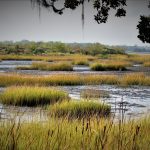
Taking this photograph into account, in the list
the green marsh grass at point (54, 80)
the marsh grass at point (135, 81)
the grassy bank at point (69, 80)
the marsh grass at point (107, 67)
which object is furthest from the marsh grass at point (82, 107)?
the marsh grass at point (107, 67)

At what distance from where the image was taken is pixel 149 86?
21375 mm

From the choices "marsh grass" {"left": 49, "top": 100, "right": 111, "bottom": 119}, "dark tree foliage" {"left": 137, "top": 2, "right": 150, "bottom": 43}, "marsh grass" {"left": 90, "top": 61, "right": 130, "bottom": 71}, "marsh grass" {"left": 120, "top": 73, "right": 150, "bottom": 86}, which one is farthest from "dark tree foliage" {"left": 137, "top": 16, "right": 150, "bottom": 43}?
"marsh grass" {"left": 90, "top": 61, "right": 130, "bottom": 71}

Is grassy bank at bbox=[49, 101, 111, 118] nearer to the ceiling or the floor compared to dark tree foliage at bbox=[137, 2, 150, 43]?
nearer to the floor

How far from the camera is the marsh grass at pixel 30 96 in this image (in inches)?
516

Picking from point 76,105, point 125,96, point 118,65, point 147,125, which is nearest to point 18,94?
point 76,105

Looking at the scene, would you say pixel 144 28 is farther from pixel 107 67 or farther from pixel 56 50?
pixel 56 50

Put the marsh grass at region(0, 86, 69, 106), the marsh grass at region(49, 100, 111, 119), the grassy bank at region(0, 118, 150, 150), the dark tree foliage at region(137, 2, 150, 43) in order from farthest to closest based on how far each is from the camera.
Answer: the marsh grass at region(0, 86, 69, 106) < the marsh grass at region(49, 100, 111, 119) < the dark tree foliage at region(137, 2, 150, 43) < the grassy bank at region(0, 118, 150, 150)

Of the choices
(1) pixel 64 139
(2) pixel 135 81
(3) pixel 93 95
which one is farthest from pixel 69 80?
(1) pixel 64 139

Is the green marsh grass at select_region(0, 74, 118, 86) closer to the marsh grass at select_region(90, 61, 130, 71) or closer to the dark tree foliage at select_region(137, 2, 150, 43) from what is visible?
the marsh grass at select_region(90, 61, 130, 71)

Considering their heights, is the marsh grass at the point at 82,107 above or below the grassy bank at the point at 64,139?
below

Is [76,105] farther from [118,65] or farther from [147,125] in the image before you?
[118,65]

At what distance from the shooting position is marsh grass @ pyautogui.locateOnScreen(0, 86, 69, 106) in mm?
13106

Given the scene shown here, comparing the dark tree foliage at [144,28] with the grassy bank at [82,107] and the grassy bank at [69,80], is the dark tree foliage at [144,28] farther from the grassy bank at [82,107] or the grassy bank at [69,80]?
the grassy bank at [69,80]

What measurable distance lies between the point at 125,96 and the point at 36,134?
11490mm
